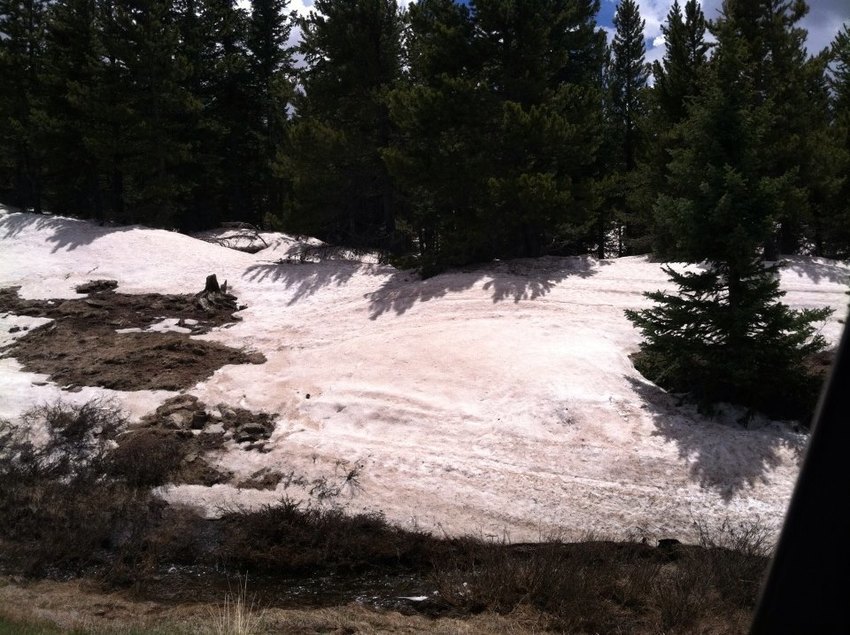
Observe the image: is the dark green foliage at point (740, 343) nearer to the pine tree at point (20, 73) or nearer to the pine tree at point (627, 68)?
the pine tree at point (627, 68)

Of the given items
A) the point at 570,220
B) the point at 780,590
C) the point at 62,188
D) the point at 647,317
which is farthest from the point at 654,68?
the point at 62,188

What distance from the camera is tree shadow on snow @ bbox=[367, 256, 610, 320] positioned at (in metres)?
15.4

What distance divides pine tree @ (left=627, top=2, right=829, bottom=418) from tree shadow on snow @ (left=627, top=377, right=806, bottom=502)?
52 centimetres

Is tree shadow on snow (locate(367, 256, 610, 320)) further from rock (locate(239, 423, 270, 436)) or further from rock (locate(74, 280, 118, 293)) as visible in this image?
rock (locate(74, 280, 118, 293))

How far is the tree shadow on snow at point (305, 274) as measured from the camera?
59.0 feet

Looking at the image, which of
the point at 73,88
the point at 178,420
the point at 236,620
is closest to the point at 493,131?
the point at 178,420

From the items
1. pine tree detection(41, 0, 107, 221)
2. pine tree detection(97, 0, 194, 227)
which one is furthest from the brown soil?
pine tree detection(41, 0, 107, 221)

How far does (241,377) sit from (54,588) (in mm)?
5658

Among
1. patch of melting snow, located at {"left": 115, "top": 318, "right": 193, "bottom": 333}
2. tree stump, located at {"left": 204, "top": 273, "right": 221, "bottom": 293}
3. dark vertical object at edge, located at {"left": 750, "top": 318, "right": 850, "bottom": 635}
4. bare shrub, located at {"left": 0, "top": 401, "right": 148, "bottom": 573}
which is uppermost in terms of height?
dark vertical object at edge, located at {"left": 750, "top": 318, "right": 850, "bottom": 635}

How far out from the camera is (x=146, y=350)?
499 inches

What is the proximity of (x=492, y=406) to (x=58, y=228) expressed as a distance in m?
20.7

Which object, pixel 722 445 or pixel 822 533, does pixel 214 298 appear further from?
pixel 822 533

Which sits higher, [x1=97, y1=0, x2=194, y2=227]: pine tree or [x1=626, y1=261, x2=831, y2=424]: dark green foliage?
[x1=97, y1=0, x2=194, y2=227]: pine tree

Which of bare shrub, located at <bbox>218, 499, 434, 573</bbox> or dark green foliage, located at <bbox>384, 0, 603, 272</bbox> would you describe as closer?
bare shrub, located at <bbox>218, 499, 434, 573</bbox>
